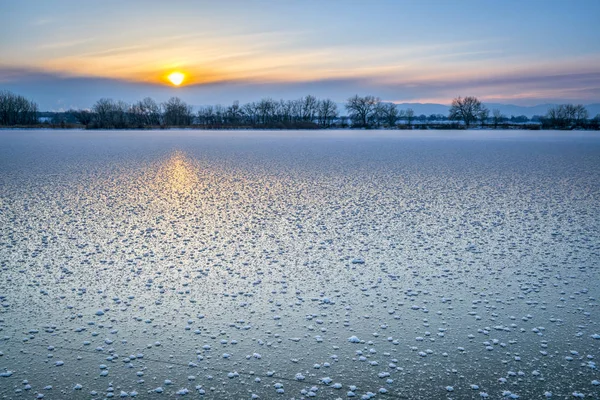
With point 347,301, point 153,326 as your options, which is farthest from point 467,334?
point 153,326

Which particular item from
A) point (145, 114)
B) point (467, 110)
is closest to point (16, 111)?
point (145, 114)

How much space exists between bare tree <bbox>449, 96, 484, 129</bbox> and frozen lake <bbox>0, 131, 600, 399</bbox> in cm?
9262

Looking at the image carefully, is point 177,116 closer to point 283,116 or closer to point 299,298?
point 283,116

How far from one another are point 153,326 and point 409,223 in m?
4.80

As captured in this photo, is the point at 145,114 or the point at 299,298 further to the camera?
the point at 145,114

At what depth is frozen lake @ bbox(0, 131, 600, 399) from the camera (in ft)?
10.6

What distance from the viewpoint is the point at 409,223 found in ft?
25.0

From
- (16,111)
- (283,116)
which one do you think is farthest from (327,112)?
(16,111)

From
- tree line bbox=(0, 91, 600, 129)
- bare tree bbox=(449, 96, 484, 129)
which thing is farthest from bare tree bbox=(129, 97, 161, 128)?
bare tree bbox=(449, 96, 484, 129)

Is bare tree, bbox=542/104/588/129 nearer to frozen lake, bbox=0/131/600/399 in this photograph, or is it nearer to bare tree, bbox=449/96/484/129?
bare tree, bbox=449/96/484/129

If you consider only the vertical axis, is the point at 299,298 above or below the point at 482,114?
below

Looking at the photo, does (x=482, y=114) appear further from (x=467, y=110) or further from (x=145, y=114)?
(x=145, y=114)

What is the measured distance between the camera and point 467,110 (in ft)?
316

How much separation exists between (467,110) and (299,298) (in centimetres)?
10015
